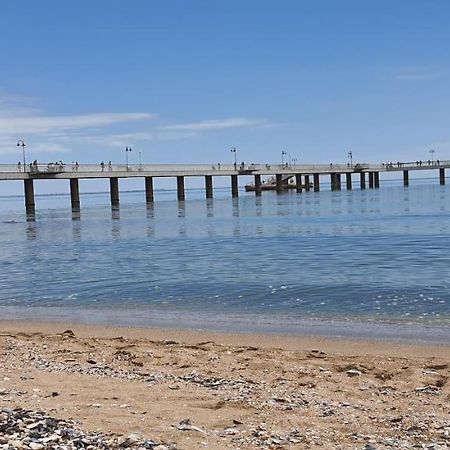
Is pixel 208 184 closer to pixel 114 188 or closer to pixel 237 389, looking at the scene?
pixel 114 188

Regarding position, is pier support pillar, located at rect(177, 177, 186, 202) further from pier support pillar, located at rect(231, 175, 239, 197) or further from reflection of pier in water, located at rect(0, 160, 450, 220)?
pier support pillar, located at rect(231, 175, 239, 197)

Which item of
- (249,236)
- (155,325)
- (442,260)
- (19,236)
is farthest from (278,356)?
(19,236)

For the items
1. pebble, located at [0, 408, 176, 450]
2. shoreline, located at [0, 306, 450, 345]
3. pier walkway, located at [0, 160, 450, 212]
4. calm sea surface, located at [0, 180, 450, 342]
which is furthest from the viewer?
pier walkway, located at [0, 160, 450, 212]

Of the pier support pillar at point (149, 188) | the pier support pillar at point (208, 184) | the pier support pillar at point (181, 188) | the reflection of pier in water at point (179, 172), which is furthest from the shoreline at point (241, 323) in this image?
the pier support pillar at point (208, 184)

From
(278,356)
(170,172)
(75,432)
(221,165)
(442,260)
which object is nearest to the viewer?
(75,432)

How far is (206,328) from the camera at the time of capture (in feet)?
39.0

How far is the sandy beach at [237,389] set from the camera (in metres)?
5.87

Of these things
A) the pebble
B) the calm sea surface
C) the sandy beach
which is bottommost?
the calm sea surface

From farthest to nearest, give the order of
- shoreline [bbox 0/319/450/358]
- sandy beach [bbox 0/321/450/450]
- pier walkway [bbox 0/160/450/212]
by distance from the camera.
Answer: pier walkway [bbox 0/160/450/212] < shoreline [bbox 0/319/450/358] < sandy beach [bbox 0/321/450/450]

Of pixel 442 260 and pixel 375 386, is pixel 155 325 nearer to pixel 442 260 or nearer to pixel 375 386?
pixel 375 386

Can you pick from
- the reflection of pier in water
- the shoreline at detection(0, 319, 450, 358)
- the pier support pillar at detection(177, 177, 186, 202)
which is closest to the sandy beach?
the shoreline at detection(0, 319, 450, 358)

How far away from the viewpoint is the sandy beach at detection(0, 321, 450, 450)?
19.2 feet

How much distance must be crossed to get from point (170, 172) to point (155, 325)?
6409 centimetres

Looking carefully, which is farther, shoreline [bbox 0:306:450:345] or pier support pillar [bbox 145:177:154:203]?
pier support pillar [bbox 145:177:154:203]
